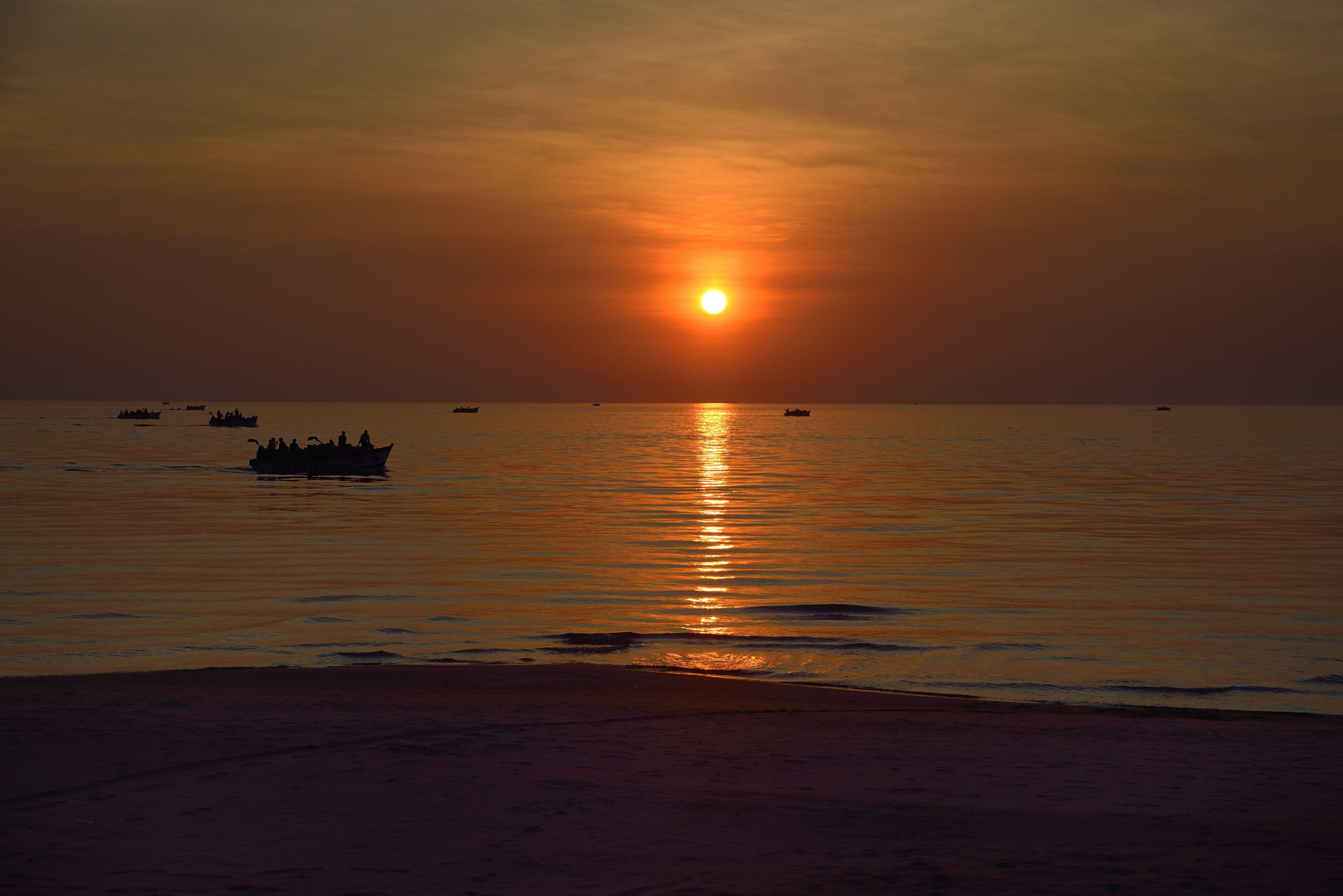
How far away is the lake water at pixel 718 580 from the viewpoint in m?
20.1

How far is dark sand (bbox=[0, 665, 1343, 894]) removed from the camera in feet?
28.5

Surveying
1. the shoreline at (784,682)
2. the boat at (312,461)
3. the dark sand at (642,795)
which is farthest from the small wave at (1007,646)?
the boat at (312,461)

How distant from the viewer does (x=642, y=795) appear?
1080 cm

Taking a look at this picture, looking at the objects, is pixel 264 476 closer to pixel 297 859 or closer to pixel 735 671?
pixel 735 671

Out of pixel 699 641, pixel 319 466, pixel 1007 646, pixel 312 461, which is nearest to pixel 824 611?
pixel 699 641

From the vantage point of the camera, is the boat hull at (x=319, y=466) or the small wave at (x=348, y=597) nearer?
the small wave at (x=348, y=597)

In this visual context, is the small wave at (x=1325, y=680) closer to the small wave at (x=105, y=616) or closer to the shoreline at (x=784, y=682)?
the shoreline at (x=784, y=682)

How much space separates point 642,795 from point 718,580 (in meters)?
20.5

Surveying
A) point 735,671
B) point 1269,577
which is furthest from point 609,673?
point 1269,577

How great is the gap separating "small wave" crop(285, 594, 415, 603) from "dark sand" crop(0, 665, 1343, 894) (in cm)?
1090

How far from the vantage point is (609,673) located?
58.2ft

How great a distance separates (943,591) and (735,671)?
12.0 metres

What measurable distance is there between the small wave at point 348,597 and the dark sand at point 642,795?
1090 centimetres

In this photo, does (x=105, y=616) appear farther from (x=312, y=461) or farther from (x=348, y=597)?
(x=312, y=461)
